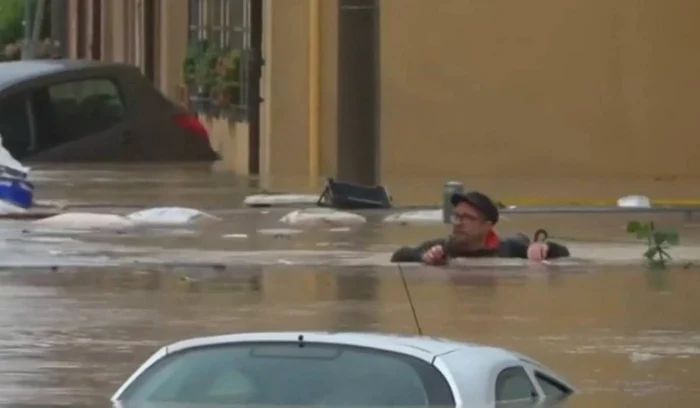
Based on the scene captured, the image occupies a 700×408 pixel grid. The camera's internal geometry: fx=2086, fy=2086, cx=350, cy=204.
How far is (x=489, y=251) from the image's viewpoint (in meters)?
14.2

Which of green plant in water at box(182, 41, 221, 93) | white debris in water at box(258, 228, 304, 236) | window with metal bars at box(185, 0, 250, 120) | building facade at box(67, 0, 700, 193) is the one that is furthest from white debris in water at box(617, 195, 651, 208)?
green plant in water at box(182, 41, 221, 93)

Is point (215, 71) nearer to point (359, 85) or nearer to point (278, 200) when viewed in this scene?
point (278, 200)

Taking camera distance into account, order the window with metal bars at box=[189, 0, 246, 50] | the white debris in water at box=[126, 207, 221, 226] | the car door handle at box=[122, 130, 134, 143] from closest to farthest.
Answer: the white debris in water at box=[126, 207, 221, 226] → the car door handle at box=[122, 130, 134, 143] → the window with metal bars at box=[189, 0, 246, 50]

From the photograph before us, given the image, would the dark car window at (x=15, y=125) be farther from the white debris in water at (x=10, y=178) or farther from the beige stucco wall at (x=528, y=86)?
the white debris in water at (x=10, y=178)

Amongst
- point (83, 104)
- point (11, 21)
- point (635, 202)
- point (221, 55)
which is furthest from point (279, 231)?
point (11, 21)

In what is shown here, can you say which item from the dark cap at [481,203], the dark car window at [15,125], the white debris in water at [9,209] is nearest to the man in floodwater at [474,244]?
the dark cap at [481,203]

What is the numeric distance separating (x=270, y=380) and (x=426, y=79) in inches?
667

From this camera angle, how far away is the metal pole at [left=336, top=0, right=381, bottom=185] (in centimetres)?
1870

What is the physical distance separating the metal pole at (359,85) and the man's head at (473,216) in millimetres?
4768

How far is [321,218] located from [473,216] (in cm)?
353

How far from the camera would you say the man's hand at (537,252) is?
46.5 ft

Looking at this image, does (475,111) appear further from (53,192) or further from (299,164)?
(53,192)

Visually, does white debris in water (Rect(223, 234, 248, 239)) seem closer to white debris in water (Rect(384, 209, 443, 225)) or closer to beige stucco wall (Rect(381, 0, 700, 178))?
white debris in water (Rect(384, 209, 443, 225))

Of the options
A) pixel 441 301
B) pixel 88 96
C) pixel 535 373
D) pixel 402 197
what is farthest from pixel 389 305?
pixel 88 96
